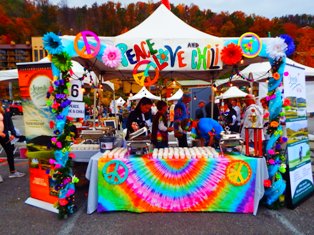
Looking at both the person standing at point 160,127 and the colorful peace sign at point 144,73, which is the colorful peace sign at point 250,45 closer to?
the colorful peace sign at point 144,73

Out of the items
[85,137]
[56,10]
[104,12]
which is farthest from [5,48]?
[85,137]

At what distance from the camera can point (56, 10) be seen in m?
→ 80.9

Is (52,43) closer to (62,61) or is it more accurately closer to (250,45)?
(62,61)

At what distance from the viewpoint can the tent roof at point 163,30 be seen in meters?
4.20

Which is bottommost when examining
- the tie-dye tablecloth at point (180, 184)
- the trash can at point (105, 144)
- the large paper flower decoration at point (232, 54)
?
the tie-dye tablecloth at point (180, 184)

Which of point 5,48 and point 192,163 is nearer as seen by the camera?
point 192,163

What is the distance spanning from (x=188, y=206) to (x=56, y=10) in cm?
9016

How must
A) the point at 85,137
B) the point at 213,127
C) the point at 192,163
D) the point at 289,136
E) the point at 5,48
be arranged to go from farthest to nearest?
the point at 5,48 → the point at 85,137 → the point at 213,127 → the point at 289,136 → the point at 192,163

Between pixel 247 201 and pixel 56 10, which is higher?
pixel 56 10

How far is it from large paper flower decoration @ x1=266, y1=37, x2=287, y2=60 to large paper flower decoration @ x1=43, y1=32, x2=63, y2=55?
9.55ft

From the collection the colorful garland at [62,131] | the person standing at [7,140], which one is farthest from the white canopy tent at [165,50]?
the person standing at [7,140]

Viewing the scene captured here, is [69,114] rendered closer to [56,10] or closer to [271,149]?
[271,149]

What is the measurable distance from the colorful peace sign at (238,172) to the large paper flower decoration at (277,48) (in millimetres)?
1581

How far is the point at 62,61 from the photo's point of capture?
3.51 m
